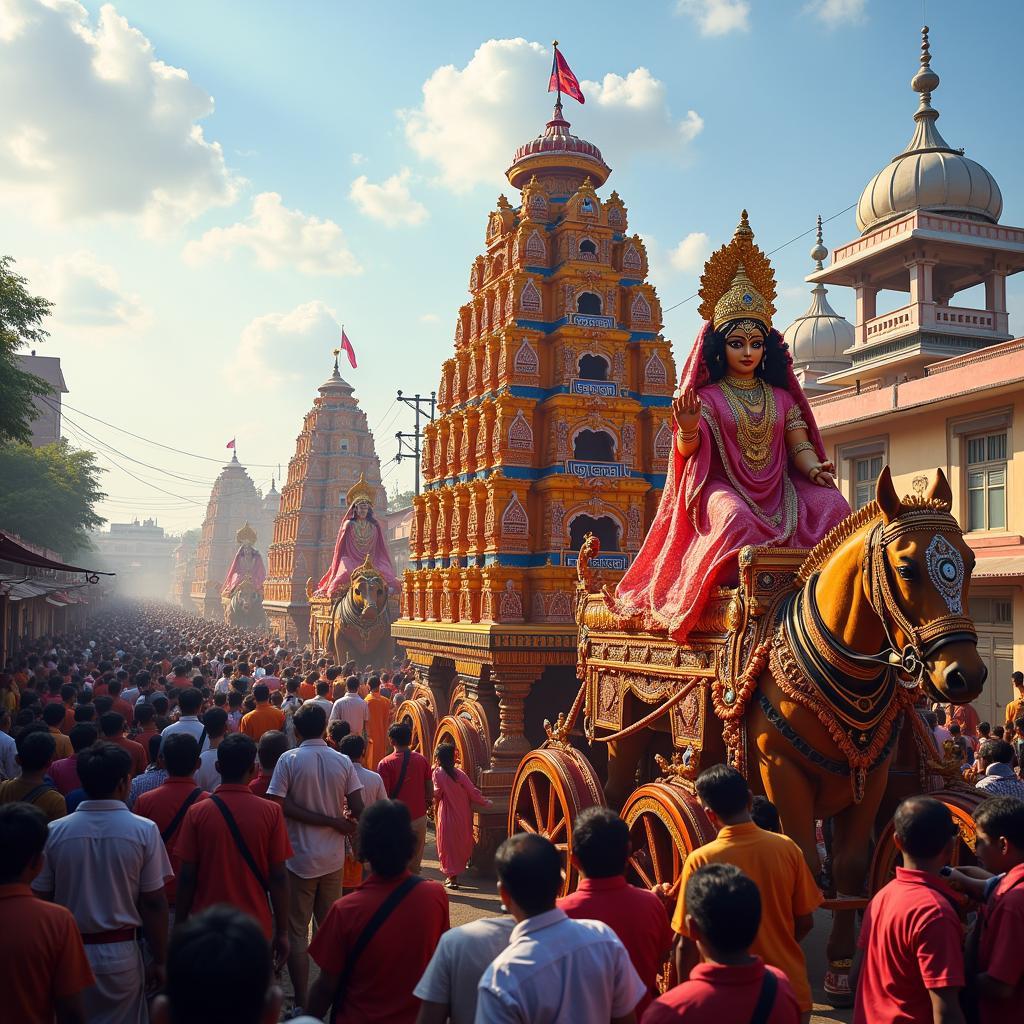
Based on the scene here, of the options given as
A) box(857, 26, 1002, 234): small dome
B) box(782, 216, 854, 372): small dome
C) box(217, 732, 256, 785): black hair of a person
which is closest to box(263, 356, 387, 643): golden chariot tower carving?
box(782, 216, 854, 372): small dome

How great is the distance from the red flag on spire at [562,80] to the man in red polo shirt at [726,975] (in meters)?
13.0

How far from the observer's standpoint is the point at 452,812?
9281 millimetres

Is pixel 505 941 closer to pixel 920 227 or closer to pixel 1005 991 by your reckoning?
pixel 1005 991

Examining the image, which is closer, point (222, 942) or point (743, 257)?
point (222, 942)

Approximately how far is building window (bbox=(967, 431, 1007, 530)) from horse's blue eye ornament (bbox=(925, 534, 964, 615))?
14.2m

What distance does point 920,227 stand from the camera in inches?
915

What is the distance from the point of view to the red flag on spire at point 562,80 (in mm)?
13688

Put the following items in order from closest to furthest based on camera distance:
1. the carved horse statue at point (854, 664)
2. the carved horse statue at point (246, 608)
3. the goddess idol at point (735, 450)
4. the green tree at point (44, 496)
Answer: the carved horse statue at point (854, 664) → the goddess idol at point (735, 450) → the green tree at point (44, 496) → the carved horse statue at point (246, 608)

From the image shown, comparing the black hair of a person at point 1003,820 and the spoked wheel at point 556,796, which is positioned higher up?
the black hair of a person at point 1003,820

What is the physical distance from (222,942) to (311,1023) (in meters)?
0.32

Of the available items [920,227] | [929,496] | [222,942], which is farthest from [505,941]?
[920,227]

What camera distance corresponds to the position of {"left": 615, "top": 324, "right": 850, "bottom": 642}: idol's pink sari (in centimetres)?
660

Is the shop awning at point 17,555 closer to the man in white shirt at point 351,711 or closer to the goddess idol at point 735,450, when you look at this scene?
the man in white shirt at point 351,711

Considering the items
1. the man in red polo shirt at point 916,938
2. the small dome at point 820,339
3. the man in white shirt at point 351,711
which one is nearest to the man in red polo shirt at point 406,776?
the man in white shirt at point 351,711
